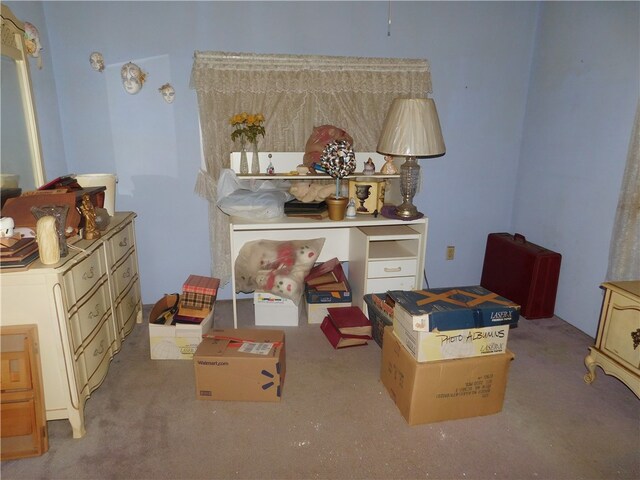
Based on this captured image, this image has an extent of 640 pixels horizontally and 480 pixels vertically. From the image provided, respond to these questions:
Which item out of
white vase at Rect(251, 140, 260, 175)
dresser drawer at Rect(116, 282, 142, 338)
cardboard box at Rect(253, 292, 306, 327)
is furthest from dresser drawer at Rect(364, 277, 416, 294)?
dresser drawer at Rect(116, 282, 142, 338)

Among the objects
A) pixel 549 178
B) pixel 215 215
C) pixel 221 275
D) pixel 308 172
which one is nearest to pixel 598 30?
pixel 549 178

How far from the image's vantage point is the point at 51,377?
1.80m

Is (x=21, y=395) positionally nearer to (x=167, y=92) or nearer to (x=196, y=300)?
(x=196, y=300)

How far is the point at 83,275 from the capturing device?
6.34ft

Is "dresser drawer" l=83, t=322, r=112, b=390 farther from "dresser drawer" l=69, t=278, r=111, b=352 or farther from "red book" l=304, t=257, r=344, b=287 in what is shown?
"red book" l=304, t=257, r=344, b=287

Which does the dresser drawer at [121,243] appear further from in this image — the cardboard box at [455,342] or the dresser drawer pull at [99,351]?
the cardboard box at [455,342]

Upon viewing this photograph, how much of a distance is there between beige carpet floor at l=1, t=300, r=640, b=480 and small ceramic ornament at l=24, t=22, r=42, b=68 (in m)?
1.86

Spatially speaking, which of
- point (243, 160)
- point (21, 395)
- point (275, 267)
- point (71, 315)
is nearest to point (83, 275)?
point (71, 315)

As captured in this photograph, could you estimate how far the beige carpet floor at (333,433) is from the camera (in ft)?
5.63

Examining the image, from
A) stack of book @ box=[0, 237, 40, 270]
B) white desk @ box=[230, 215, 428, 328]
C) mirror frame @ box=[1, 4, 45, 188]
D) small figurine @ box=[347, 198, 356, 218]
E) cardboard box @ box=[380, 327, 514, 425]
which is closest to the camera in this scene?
stack of book @ box=[0, 237, 40, 270]

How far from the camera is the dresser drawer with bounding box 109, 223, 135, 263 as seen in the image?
2367mm

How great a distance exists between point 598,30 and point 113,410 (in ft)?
11.6

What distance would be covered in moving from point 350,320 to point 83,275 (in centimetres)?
155

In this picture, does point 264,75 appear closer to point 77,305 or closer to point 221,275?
point 221,275
